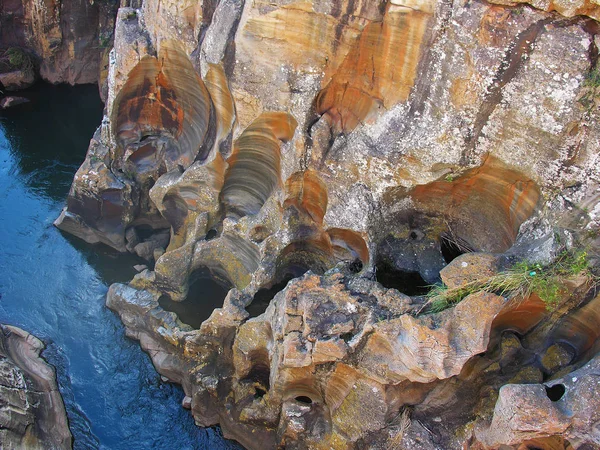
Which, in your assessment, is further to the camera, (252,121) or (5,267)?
(5,267)

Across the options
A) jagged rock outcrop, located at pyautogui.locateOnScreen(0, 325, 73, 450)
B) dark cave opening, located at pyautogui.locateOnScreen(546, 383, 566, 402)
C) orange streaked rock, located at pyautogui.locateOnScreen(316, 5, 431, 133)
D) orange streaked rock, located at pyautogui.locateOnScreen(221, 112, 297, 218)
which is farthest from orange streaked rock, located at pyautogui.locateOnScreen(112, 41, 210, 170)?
dark cave opening, located at pyautogui.locateOnScreen(546, 383, 566, 402)

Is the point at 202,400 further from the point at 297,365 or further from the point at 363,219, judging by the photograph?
the point at 363,219

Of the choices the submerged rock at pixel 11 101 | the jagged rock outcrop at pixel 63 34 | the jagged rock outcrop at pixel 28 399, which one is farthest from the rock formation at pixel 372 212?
the submerged rock at pixel 11 101

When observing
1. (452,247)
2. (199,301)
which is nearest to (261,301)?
(199,301)

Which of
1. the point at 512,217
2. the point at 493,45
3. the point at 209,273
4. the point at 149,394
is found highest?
the point at 493,45

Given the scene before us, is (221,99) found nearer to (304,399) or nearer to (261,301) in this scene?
(261,301)

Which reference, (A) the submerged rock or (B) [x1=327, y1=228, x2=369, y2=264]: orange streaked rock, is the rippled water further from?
(B) [x1=327, y1=228, x2=369, y2=264]: orange streaked rock

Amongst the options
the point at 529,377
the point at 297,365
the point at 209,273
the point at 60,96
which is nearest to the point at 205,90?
the point at 209,273
